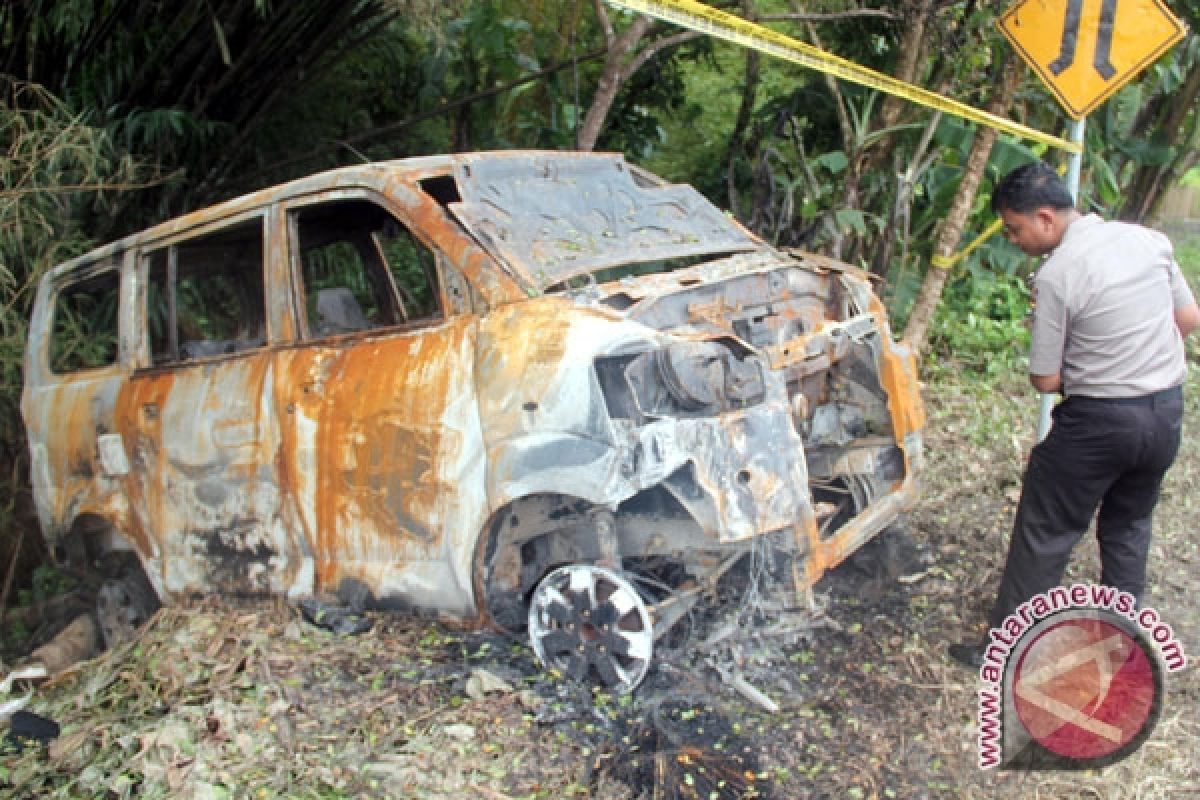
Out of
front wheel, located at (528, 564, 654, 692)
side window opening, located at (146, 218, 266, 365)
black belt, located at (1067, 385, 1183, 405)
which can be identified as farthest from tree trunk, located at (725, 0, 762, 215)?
front wheel, located at (528, 564, 654, 692)

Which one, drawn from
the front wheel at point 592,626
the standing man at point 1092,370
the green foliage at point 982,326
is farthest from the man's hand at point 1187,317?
the green foliage at point 982,326

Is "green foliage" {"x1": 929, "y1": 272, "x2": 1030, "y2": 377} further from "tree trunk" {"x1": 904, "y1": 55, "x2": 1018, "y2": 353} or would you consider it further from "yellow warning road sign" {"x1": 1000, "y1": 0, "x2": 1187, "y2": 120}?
"yellow warning road sign" {"x1": 1000, "y1": 0, "x2": 1187, "y2": 120}

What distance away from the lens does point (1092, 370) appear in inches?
132

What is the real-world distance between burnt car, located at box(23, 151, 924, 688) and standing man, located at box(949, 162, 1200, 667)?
→ 0.61 m

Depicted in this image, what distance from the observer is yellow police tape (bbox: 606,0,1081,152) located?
390 centimetres

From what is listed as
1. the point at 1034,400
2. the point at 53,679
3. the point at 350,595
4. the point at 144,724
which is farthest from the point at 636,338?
the point at 1034,400

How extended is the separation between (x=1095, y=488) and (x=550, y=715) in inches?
79.3

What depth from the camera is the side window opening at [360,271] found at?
14.5 feet

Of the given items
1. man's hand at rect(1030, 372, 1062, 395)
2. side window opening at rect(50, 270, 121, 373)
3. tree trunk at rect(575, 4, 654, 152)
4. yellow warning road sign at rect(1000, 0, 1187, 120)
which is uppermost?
tree trunk at rect(575, 4, 654, 152)

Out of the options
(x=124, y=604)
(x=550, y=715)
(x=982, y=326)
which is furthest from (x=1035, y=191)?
(x=982, y=326)

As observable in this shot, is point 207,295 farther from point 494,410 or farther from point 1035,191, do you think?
point 1035,191

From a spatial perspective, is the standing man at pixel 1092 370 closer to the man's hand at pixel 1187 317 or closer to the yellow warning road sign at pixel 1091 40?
the man's hand at pixel 1187 317

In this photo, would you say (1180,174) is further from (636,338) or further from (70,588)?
(70,588)

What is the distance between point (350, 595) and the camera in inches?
152
